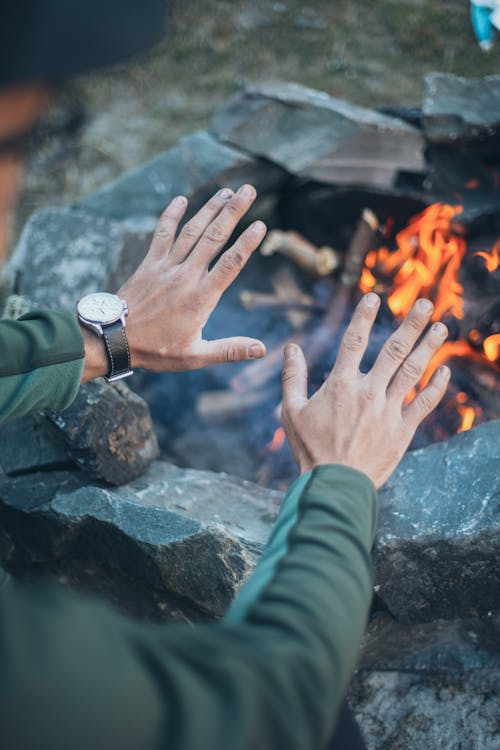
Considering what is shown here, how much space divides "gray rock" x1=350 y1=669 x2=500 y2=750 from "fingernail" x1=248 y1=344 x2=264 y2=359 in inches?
50.1

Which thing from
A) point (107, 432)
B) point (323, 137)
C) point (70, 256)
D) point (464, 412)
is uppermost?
point (323, 137)

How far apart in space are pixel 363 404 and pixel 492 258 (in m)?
1.81

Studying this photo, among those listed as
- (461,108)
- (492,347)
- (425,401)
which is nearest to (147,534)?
(425,401)

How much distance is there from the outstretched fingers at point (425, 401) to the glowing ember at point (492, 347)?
4.15 feet

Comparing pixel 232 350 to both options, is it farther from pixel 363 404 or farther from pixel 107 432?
pixel 107 432

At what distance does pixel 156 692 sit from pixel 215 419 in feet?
7.44

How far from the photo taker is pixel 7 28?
1.00m

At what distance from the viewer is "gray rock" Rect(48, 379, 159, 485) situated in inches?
92.5

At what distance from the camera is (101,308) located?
206 cm

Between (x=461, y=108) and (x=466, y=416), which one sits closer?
(x=466, y=416)

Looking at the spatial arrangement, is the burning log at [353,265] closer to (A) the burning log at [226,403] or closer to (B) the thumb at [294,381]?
(A) the burning log at [226,403]

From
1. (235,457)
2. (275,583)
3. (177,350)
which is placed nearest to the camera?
(275,583)

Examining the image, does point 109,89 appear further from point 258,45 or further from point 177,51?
point 258,45

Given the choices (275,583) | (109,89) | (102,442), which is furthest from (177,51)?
(275,583)
